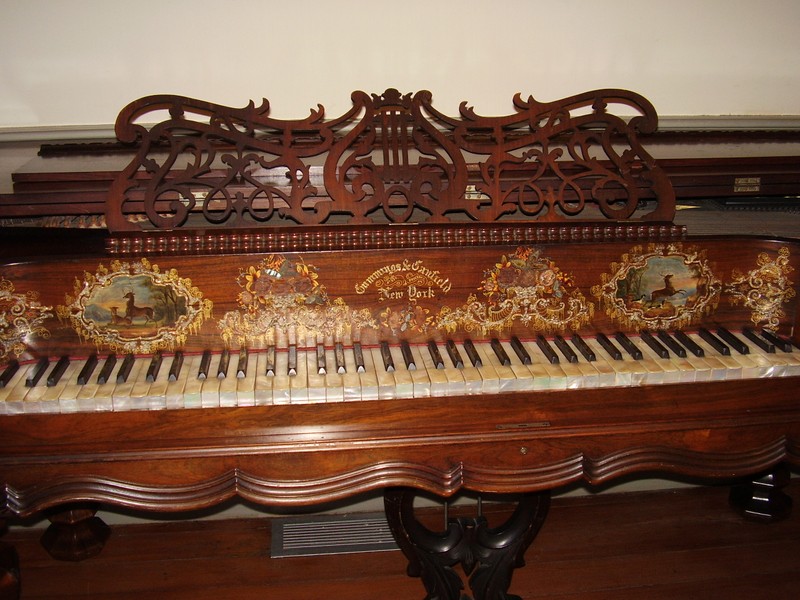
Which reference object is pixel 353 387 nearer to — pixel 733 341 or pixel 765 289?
pixel 733 341

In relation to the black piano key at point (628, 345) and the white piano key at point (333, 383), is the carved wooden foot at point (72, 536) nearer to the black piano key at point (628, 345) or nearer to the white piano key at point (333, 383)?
the white piano key at point (333, 383)

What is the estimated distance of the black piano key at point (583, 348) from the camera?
196cm

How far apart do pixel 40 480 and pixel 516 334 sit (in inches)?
51.6

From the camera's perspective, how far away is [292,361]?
75.4 inches

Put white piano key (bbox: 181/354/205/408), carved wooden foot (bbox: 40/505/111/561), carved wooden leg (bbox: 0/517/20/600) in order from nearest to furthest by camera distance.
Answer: white piano key (bbox: 181/354/205/408)
carved wooden leg (bbox: 0/517/20/600)
carved wooden foot (bbox: 40/505/111/561)

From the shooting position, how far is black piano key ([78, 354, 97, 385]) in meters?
1.82

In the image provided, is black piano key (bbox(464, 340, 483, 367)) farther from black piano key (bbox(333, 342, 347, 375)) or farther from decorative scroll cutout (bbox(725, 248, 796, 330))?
decorative scroll cutout (bbox(725, 248, 796, 330))

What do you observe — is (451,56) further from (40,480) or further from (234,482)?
(40,480)

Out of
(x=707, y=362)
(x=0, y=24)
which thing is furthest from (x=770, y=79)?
(x=0, y=24)

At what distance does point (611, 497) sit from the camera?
3168mm

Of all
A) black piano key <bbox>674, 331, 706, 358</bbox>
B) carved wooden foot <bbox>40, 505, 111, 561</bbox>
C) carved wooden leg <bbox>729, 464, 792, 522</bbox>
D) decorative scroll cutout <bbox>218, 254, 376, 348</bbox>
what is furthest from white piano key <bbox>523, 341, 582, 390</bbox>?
carved wooden foot <bbox>40, 505, 111, 561</bbox>

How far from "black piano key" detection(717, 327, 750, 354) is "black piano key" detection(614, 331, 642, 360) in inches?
10.4

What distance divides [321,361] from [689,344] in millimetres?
1022

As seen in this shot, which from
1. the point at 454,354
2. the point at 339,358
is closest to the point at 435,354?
the point at 454,354
